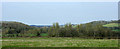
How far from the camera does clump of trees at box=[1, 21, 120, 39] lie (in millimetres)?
18720

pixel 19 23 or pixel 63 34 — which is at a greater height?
pixel 19 23

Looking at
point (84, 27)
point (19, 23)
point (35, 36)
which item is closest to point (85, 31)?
point (84, 27)

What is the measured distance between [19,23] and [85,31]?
7.94 meters

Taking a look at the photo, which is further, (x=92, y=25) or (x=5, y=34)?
(x=92, y=25)

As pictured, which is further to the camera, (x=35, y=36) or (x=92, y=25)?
(x=92, y=25)

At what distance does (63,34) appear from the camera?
19125 mm

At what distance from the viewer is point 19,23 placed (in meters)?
19.1

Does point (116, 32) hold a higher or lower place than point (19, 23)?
lower

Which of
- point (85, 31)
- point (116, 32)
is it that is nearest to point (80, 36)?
point (85, 31)

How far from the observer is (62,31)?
19031 mm

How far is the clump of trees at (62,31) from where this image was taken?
61.4 ft

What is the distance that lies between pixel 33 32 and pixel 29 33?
0.49 meters

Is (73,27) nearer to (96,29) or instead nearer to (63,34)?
(63,34)

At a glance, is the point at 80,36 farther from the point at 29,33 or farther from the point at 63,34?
the point at 29,33
